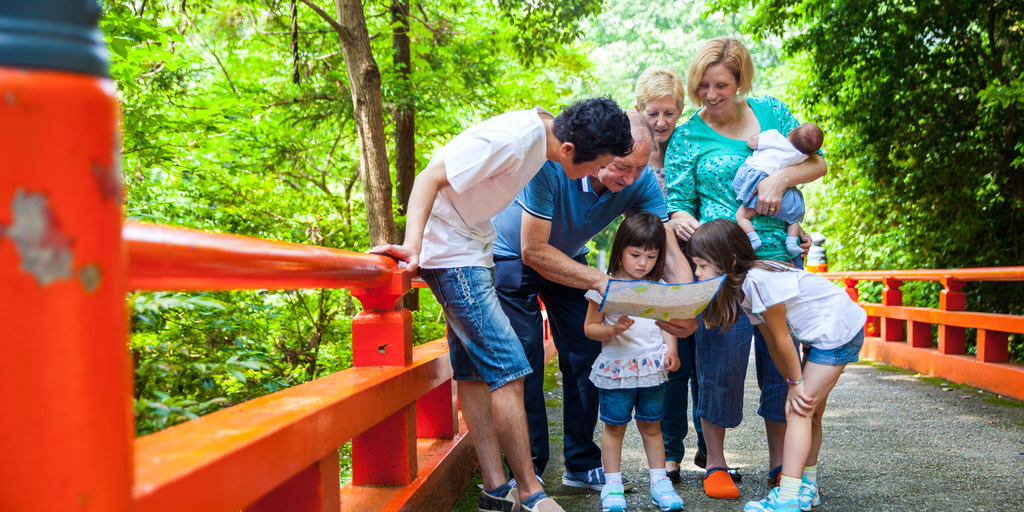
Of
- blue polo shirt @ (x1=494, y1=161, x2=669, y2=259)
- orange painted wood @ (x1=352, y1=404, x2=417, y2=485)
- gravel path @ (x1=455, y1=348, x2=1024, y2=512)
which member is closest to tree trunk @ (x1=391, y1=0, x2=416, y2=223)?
gravel path @ (x1=455, y1=348, x2=1024, y2=512)

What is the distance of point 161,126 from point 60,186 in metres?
5.07

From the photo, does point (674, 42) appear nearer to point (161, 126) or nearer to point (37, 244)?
point (161, 126)

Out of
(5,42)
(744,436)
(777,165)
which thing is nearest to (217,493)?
(5,42)

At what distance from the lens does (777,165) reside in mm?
3086

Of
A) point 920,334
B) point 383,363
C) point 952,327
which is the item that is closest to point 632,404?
point 383,363

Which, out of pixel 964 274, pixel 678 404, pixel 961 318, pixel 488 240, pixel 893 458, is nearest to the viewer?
pixel 488 240

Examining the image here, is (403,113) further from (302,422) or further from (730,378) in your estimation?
(302,422)

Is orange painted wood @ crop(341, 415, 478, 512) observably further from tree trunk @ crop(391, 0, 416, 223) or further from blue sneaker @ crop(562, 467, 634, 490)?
tree trunk @ crop(391, 0, 416, 223)

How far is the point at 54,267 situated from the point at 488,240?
6.79 feet

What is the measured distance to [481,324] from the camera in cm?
248

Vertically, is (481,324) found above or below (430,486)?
above

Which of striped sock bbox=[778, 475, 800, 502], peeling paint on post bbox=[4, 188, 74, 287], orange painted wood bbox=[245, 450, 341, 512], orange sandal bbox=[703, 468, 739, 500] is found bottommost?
orange sandal bbox=[703, 468, 739, 500]

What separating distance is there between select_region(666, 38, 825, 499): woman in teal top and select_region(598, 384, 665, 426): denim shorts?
0.83ft

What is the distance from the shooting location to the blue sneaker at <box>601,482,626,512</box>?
289cm
